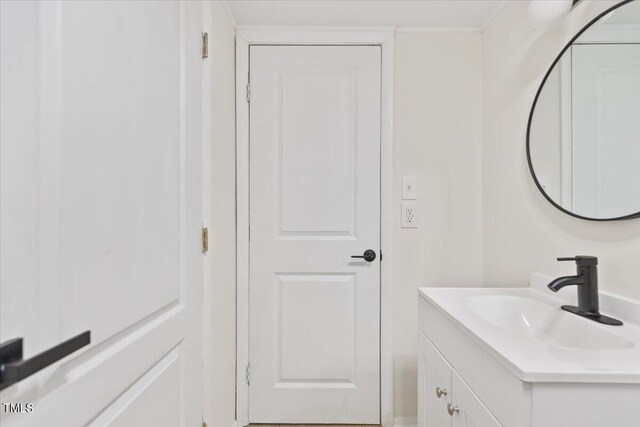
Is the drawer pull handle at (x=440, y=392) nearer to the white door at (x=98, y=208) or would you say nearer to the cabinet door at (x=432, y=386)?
the cabinet door at (x=432, y=386)

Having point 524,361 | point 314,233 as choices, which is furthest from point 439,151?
point 524,361

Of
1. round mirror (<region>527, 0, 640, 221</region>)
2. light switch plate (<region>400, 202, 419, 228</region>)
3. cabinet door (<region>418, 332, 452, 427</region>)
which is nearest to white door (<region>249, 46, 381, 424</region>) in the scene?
light switch plate (<region>400, 202, 419, 228</region>)

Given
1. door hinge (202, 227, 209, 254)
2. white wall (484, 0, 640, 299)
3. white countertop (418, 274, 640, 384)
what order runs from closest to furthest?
Answer: white countertop (418, 274, 640, 384)
white wall (484, 0, 640, 299)
door hinge (202, 227, 209, 254)

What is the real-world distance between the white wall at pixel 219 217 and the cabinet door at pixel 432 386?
85 centimetres

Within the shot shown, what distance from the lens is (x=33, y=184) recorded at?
62 centimetres

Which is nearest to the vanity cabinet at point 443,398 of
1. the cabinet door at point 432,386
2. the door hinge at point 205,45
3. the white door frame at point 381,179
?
the cabinet door at point 432,386

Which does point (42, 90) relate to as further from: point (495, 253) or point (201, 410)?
point (495, 253)

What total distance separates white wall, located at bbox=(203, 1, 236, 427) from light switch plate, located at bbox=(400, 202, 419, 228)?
35.7 inches

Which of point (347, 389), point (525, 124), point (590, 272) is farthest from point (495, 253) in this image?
point (347, 389)

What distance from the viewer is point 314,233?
6.88 feet

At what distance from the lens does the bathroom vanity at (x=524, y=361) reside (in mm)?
770

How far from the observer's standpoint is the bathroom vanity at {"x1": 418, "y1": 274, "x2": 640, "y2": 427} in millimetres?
770

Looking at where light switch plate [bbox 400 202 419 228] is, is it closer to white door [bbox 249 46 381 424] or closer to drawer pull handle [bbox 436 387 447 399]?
white door [bbox 249 46 381 424]

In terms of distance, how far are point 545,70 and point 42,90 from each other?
1648 millimetres
